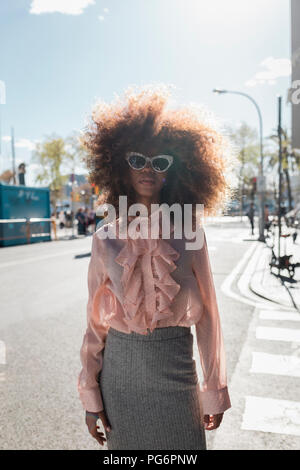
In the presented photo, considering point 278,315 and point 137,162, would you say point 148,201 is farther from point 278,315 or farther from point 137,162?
point 278,315

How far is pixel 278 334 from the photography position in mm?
5824

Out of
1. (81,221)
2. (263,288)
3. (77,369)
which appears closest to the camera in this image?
(77,369)

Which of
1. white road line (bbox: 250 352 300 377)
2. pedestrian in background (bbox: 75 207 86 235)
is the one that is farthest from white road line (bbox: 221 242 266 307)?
pedestrian in background (bbox: 75 207 86 235)

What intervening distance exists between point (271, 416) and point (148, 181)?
8.33 ft

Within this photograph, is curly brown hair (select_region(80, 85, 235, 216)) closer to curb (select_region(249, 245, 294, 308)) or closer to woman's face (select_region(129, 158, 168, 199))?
woman's face (select_region(129, 158, 168, 199))

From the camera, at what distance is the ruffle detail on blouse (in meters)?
1.68

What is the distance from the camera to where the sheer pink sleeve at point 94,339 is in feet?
5.82

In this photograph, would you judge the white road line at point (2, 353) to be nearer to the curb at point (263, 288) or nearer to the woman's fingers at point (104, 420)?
the woman's fingers at point (104, 420)

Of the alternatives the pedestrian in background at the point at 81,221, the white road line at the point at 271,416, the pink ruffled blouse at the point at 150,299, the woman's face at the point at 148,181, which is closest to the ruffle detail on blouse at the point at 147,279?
the pink ruffled blouse at the point at 150,299

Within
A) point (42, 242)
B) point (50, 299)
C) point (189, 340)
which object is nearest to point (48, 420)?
point (189, 340)

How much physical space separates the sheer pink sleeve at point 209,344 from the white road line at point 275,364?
293 centimetres

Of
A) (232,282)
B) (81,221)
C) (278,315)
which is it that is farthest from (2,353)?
(81,221)

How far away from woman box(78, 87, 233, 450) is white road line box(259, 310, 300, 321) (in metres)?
5.12
